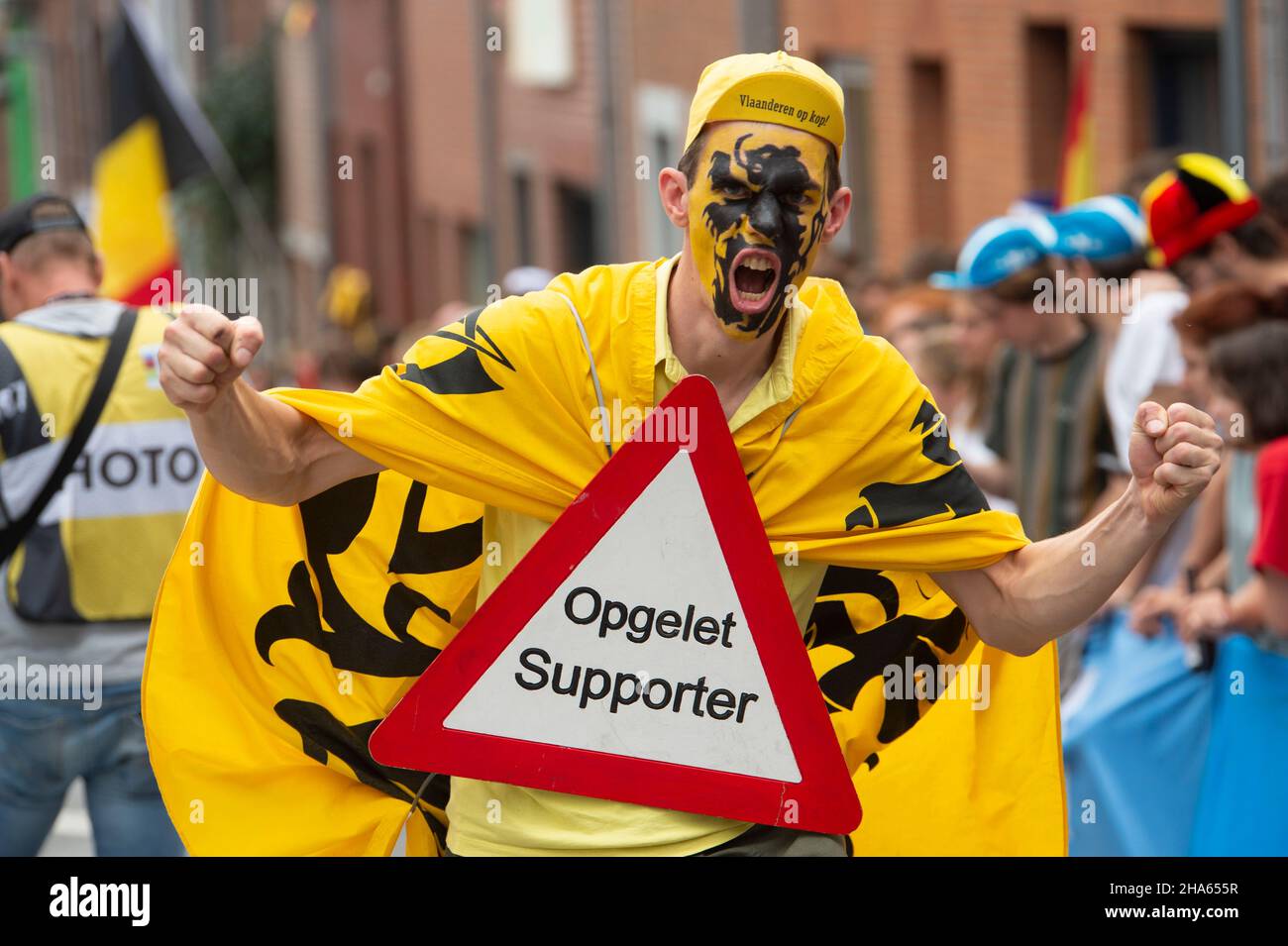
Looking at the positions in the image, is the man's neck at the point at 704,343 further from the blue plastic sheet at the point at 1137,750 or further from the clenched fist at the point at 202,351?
the blue plastic sheet at the point at 1137,750

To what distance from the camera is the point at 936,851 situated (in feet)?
13.4

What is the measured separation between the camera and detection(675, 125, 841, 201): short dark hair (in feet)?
11.3

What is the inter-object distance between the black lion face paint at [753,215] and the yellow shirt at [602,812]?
0.11 m

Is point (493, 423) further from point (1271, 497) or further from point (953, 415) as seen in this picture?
point (953, 415)

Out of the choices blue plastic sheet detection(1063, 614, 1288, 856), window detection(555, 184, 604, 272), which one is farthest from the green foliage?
blue plastic sheet detection(1063, 614, 1288, 856)

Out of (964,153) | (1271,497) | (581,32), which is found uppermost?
(581,32)

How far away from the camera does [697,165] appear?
3.47 metres

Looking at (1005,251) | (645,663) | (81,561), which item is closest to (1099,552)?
(645,663)

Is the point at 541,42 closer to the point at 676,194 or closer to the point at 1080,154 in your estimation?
the point at 1080,154

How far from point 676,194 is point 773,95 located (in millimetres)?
252

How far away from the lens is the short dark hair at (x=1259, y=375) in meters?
5.59

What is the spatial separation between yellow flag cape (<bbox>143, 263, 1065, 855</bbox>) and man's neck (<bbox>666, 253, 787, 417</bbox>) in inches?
2.1
